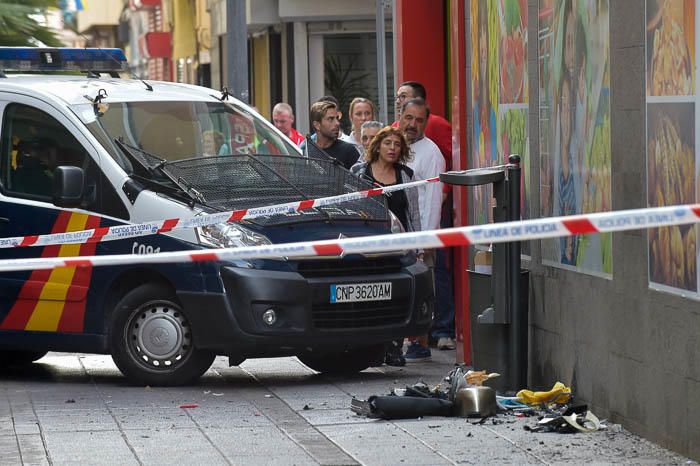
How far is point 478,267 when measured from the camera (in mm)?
10820

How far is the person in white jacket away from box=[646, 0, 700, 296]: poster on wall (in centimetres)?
442

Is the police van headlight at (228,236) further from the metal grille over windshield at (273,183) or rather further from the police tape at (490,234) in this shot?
the police tape at (490,234)

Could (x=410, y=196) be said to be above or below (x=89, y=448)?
above

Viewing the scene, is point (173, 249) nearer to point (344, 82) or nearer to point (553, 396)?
point (553, 396)

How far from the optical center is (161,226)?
36.0ft

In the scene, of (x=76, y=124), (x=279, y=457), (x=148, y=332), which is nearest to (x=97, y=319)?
(x=148, y=332)

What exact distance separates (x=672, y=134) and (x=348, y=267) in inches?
132

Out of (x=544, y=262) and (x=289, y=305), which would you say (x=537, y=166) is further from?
(x=289, y=305)

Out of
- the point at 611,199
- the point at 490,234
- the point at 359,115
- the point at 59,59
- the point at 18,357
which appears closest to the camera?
the point at 490,234

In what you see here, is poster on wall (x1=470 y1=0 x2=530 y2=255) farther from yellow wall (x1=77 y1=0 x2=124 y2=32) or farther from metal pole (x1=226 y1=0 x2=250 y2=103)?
yellow wall (x1=77 y1=0 x2=124 y2=32)

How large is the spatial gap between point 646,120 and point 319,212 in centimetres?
321

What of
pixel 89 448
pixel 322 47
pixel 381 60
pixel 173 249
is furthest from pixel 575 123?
pixel 322 47

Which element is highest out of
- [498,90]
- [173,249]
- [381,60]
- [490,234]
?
[381,60]

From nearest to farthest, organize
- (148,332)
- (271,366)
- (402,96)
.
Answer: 1. (148,332)
2. (271,366)
3. (402,96)
